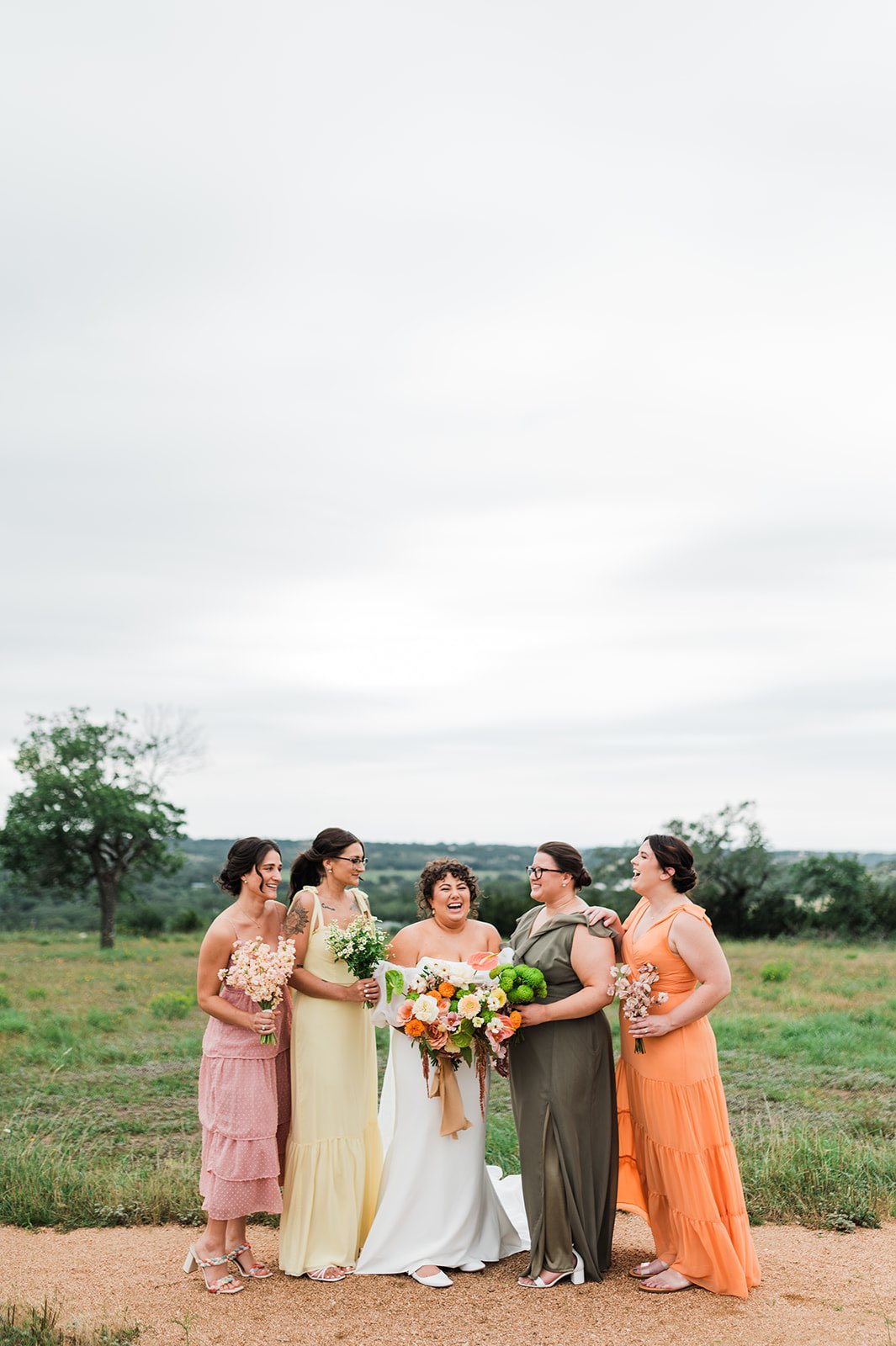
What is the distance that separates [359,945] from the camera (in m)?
6.38

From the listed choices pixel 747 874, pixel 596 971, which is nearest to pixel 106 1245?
pixel 596 971

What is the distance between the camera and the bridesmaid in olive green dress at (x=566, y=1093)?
6.39 meters

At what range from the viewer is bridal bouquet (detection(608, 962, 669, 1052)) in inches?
243

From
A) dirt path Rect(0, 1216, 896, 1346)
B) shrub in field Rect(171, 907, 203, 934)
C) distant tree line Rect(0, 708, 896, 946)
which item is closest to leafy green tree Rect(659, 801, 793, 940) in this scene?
distant tree line Rect(0, 708, 896, 946)

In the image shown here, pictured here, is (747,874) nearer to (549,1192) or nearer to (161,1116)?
(161,1116)

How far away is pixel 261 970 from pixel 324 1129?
115 centimetres

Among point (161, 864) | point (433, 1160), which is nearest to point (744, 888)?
point (161, 864)

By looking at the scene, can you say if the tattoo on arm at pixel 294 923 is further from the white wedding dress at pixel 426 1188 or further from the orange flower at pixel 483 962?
the orange flower at pixel 483 962

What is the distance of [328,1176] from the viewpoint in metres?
6.66

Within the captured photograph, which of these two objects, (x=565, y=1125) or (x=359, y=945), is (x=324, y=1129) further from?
(x=565, y=1125)

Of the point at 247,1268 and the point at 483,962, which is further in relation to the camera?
the point at 247,1268

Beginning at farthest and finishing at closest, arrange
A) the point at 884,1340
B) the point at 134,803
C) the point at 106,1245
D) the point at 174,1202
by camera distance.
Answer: the point at 134,803
the point at 174,1202
the point at 106,1245
the point at 884,1340

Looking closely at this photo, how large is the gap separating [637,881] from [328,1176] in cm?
249

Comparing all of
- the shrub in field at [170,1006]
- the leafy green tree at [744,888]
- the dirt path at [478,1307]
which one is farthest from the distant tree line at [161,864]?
the dirt path at [478,1307]
